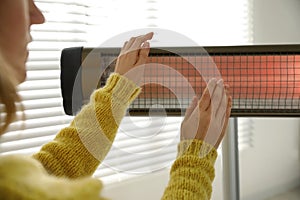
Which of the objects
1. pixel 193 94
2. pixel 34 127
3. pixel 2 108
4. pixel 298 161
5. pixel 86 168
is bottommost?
pixel 298 161

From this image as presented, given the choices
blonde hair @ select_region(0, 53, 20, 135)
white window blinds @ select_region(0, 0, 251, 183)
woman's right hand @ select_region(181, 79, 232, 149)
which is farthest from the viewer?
white window blinds @ select_region(0, 0, 251, 183)

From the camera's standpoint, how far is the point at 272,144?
8.74 ft

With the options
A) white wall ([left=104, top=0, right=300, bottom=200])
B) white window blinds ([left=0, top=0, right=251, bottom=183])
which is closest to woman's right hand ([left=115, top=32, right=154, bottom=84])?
white window blinds ([left=0, top=0, right=251, bottom=183])

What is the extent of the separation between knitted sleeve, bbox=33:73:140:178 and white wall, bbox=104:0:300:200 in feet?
4.69

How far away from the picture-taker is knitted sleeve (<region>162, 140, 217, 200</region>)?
78 centimetres

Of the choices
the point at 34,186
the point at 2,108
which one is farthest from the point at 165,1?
the point at 34,186

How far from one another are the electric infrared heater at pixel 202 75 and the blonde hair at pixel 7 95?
0.41 m

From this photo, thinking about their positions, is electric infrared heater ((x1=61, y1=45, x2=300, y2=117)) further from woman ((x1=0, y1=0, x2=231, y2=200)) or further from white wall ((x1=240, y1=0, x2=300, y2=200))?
white wall ((x1=240, y1=0, x2=300, y2=200))

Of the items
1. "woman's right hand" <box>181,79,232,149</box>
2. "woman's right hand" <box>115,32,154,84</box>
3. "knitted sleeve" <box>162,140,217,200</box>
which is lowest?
"knitted sleeve" <box>162,140,217,200</box>

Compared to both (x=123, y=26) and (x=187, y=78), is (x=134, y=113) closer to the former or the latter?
(x=187, y=78)

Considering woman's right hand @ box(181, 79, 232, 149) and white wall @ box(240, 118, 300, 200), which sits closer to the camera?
woman's right hand @ box(181, 79, 232, 149)

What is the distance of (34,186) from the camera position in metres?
0.46

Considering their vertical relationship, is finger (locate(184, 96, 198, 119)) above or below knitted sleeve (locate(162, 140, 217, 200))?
above

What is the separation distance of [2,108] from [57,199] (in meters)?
0.19
